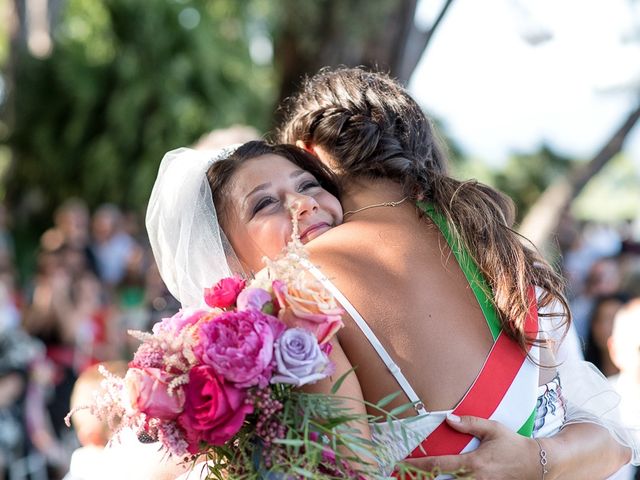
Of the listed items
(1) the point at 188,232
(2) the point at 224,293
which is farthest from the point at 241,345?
(1) the point at 188,232

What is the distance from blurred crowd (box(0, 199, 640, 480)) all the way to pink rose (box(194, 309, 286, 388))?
1.99 m

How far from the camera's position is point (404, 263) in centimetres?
222

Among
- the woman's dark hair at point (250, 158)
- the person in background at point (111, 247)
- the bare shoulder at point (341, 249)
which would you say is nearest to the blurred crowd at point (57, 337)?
the person in background at point (111, 247)

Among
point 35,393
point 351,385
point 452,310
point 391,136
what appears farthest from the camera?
point 35,393

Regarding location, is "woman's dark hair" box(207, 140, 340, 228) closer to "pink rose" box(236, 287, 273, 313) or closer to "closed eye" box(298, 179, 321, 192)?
"closed eye" box(298, 179, 321, 192)

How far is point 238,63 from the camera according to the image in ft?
49.2

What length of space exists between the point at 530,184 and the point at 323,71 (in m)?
19.6

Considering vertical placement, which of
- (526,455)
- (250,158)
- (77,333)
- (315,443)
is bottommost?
(77,333)

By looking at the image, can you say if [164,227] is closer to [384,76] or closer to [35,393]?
[384,76]

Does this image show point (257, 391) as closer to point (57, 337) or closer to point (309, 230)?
point (309, 230)

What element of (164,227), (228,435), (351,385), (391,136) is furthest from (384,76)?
(228,435)

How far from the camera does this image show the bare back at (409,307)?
2117 millimetres

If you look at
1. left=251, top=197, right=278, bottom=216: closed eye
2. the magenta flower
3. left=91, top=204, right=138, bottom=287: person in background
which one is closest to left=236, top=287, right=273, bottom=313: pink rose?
the magenta flower

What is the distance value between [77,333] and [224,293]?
5.71 meters
